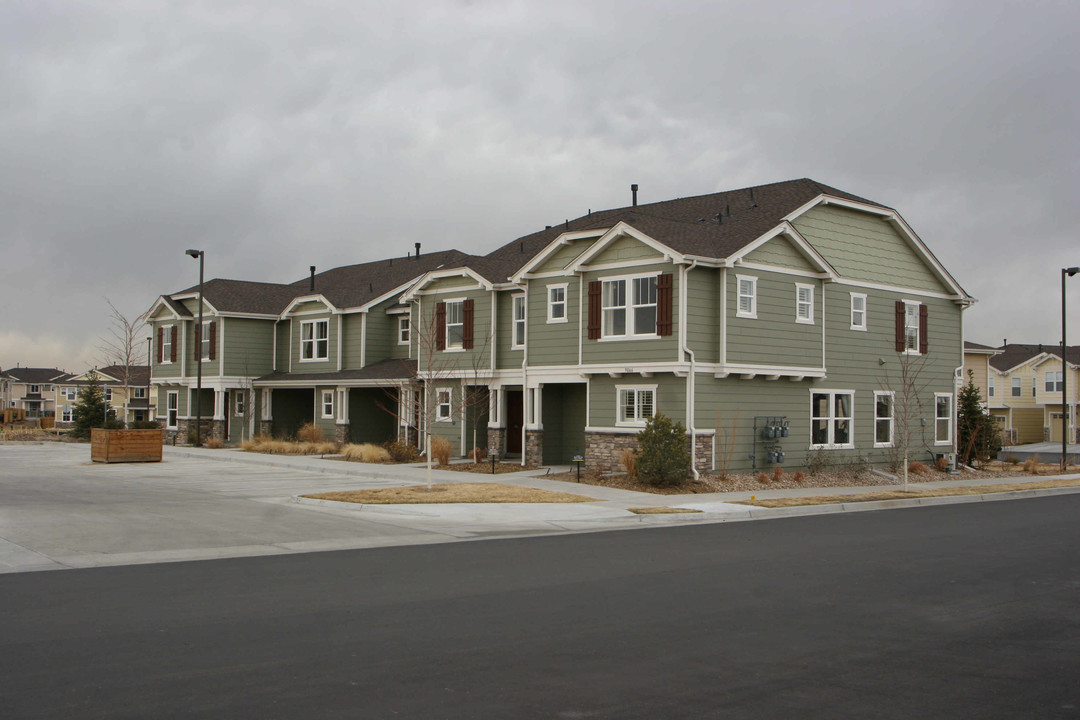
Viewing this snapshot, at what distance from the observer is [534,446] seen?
2962 cm

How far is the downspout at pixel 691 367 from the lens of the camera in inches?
982

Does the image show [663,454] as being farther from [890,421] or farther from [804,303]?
[890,421]

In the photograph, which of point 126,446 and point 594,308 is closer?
point 594,308

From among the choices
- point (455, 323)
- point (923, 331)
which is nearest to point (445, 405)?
point (455, 323)

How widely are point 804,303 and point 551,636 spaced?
21.5 m

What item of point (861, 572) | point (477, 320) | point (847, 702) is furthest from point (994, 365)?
point (847, 702)

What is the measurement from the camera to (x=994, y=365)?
6762 cm

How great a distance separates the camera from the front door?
33125 millimetres

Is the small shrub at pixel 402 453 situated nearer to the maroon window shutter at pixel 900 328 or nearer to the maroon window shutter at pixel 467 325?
the maroon window shutter at pixel 467 325

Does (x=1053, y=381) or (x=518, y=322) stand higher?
(x=518, y=322)

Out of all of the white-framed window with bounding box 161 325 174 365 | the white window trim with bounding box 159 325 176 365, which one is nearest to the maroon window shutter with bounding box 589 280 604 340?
the white window trim with bounding box 159 325 176 365

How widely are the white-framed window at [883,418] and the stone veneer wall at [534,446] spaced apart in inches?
423

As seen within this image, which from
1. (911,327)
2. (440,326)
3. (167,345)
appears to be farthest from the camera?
(167,345)

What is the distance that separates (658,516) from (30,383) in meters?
113
